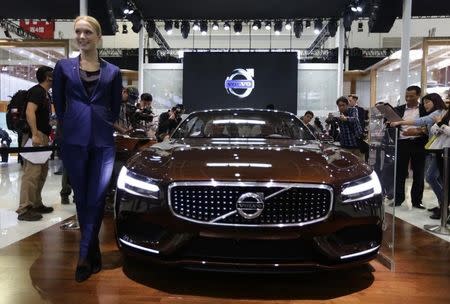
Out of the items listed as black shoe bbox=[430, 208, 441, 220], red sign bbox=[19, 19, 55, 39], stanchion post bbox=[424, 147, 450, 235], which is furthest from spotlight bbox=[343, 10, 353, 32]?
red sign bbox=[19, 19, 55, 39]

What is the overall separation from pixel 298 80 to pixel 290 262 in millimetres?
13701

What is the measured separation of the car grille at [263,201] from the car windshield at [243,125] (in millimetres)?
1145

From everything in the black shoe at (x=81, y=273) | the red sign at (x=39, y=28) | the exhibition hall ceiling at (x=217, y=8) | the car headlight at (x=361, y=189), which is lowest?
the black shoe at (x=81, y=273)

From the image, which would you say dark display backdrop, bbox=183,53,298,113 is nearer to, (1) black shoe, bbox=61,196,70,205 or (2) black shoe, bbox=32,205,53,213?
(1) black shoe, bbox=61,196,70,205

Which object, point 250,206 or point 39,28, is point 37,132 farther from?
point 39,28

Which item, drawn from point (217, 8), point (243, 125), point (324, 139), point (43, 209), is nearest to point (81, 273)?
point (243, 125)

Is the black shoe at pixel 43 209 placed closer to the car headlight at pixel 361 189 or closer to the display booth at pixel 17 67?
the car headlight at pixel 361 189

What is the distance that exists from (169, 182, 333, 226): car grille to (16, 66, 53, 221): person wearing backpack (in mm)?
2299

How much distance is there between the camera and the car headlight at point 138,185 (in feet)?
7.54

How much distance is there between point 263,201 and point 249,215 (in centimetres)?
10

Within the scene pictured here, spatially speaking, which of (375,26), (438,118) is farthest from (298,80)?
(438,118)

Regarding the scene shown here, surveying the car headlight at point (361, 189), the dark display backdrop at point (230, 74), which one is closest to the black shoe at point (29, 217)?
the car headlight at point (361, 189)

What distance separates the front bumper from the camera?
2.21 meters

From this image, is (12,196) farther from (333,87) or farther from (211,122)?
(333,87)
